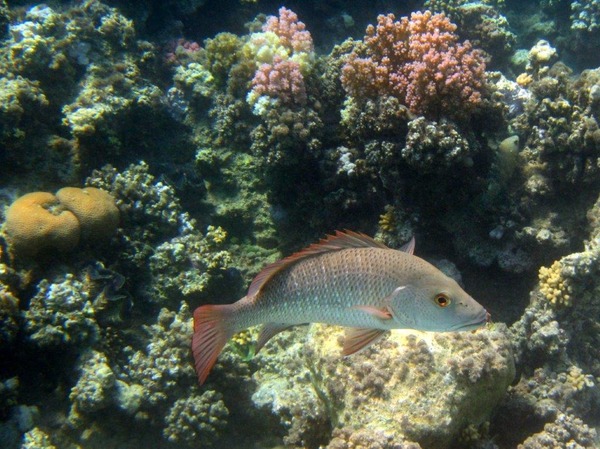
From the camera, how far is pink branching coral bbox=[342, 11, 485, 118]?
5.14 meters

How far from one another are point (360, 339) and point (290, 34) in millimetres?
5710

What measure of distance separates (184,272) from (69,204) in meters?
1.70

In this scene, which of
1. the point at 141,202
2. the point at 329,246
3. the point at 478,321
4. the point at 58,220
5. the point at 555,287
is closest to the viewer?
the point at 478,321

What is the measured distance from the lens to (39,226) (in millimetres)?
4754

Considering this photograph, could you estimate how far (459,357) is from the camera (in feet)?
12.9

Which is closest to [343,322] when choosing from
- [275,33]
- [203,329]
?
[203,329]

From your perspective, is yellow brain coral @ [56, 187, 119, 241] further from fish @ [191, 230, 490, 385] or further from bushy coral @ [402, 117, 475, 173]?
bushy coral @ [402, 117, 475, 173]

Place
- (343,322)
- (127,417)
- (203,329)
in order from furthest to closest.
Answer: (127,417)
(203,329)
(343,322)

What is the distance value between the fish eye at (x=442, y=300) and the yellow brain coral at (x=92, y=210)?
440 cm

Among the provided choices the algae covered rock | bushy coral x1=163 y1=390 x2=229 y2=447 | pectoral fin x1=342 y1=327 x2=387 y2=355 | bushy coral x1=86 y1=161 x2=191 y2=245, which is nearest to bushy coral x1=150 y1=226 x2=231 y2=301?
bushy coral x1=86 y1=161 x2=191 y2=245

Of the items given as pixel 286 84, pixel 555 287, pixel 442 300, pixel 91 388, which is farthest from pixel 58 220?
pixel 555 287

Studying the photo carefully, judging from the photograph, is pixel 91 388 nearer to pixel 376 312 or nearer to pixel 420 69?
Result: pixel 376 312

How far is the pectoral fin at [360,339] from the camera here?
2.62 meters

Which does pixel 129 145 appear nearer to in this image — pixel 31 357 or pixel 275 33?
pixel 275 33
